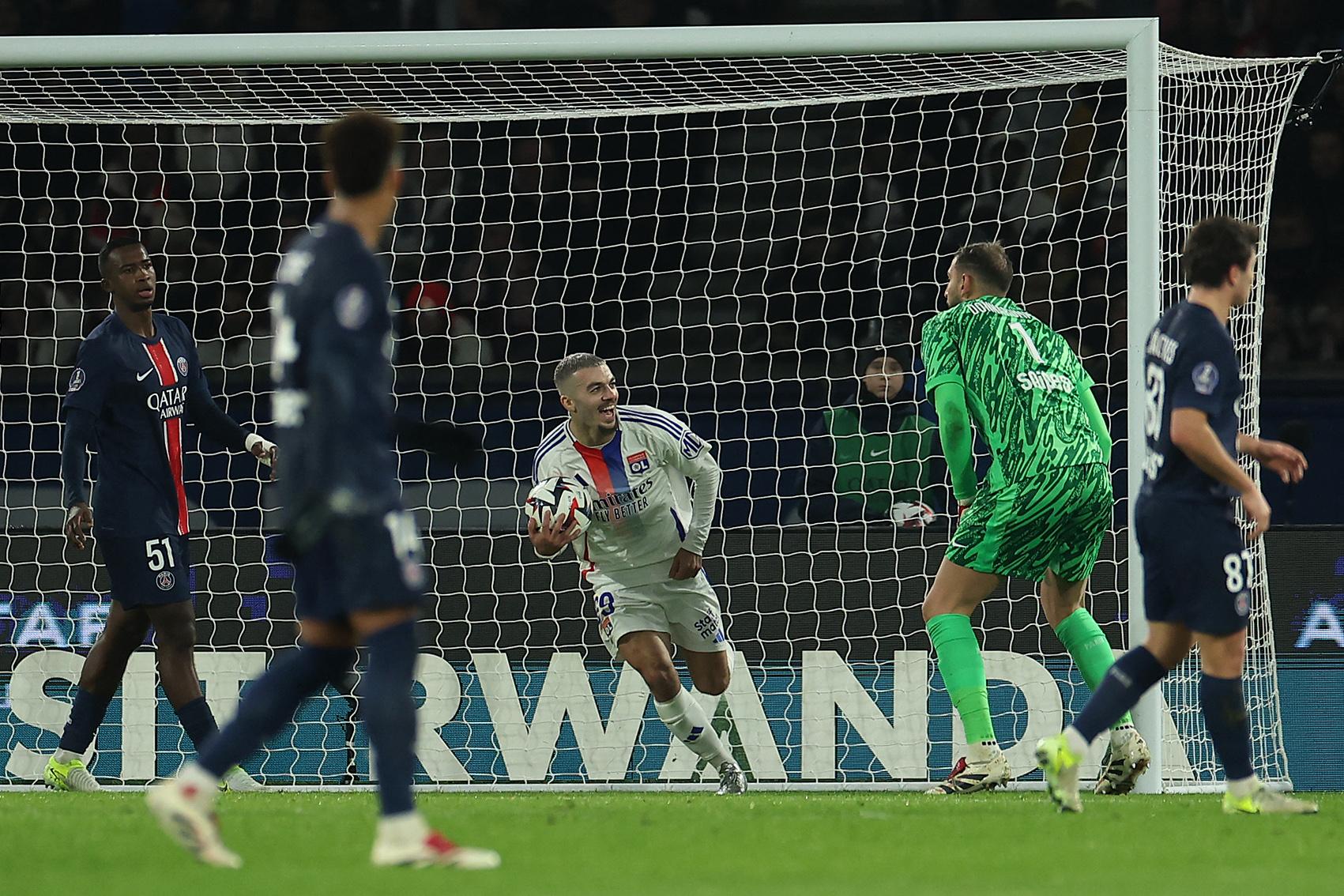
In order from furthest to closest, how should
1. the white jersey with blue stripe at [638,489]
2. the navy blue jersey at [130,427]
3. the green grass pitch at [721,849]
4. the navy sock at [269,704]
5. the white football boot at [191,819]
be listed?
the white jersey with blue stripe at [638,489]
the navy blue jersey at [130,427]
the navy sock at [269,704]
the white football boot at [191,819]
the green grass pitch at [721,849]

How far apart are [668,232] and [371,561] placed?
8.34 meters

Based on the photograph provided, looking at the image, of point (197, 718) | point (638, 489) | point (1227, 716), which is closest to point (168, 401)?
point (197, 718)

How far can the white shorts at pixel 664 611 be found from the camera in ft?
23.5

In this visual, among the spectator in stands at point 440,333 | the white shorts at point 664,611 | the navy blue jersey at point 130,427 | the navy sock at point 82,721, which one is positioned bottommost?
the navy sock at point 82,721

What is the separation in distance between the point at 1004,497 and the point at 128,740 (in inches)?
160

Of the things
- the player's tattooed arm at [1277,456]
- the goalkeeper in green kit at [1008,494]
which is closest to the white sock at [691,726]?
the goalkeeper in green kit at [1008,494]

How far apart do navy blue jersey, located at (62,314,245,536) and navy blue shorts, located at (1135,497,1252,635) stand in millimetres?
3627

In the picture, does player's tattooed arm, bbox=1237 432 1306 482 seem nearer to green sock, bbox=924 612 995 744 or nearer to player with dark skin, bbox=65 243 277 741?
green sock, bbox=924 612 995 744

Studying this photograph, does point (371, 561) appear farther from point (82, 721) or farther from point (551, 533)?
point (82, 721)

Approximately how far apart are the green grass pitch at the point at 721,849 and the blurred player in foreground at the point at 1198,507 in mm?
334

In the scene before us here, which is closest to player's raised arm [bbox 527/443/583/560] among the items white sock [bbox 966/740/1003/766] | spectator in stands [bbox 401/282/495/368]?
white sock [bbox 966/740/1003/766]

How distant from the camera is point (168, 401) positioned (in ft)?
22.9

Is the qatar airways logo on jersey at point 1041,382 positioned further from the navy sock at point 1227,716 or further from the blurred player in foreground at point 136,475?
the blurred player in foreground at point 136,475

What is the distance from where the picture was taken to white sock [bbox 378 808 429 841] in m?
3.77
